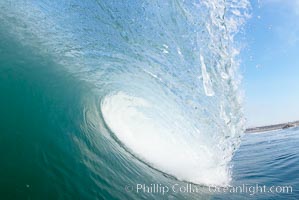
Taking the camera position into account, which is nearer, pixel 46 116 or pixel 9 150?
pixel 9 150

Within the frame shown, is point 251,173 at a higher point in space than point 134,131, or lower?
lower

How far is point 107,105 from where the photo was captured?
31.4ft

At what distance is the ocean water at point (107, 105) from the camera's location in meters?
4.67

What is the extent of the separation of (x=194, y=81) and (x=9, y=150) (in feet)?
14.4

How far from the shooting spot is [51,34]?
730 cm

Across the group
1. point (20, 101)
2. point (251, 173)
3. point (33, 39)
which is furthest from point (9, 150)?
point (251, 173)

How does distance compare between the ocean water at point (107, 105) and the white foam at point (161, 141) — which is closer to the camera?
the ocean water at point (107, 105)

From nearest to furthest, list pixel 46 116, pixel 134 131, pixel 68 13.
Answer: pixel 46 116 < pixel 68 13 < pixel 134 131

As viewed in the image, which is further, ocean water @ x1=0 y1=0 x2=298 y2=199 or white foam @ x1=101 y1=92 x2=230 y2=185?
white foam @ x1=101 y1=92 x2=230 y2=185

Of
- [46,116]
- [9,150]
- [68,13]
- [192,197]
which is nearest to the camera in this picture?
[9,150]

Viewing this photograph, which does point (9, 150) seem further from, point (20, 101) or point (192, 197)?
point (192, 197)

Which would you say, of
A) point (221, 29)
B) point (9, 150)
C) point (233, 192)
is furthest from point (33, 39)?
point (233, 192)

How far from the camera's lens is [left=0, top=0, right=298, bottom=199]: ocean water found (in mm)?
4672

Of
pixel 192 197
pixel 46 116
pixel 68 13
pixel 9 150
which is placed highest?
pixel 68 13
